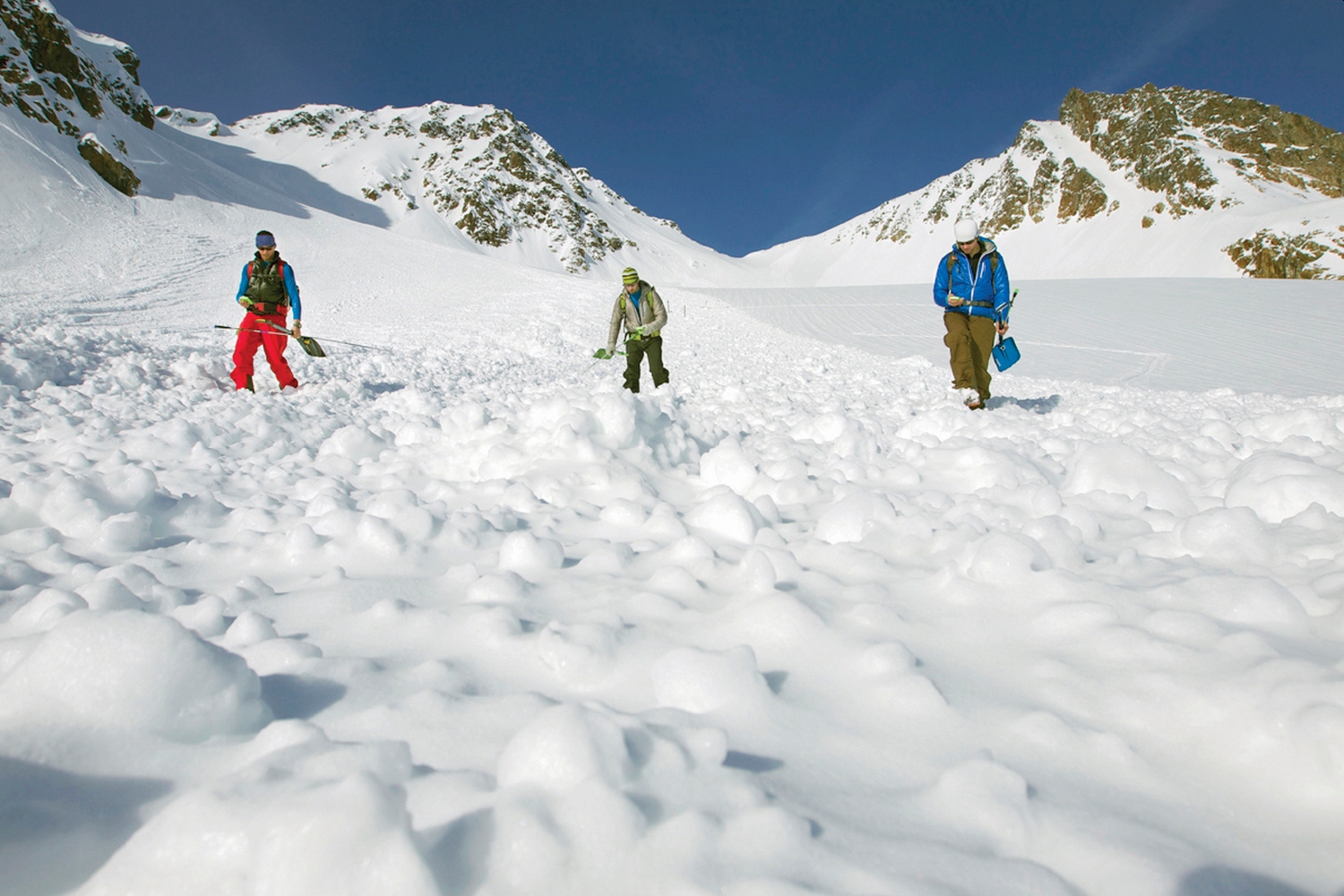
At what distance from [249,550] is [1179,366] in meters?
12.2

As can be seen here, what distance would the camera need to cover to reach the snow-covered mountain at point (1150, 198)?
67.8 m

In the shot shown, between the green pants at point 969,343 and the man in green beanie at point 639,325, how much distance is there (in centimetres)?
299

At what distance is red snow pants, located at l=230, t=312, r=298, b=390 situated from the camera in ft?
19.3

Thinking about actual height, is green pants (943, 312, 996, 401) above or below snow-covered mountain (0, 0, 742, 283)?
below

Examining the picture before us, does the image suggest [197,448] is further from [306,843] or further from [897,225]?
[897,225]

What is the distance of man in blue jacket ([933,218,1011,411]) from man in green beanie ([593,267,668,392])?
9.68 feet

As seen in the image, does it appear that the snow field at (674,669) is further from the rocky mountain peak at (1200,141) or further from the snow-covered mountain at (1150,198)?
the rocky mountain peak at (1200,141)

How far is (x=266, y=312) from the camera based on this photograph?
20.4 feet

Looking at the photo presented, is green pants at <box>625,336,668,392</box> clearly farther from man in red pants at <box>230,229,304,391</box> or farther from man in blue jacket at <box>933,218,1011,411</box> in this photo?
man in red pants at <box>230,229,304,391</box>

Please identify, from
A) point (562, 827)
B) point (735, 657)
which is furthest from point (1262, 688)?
point (562, 827)

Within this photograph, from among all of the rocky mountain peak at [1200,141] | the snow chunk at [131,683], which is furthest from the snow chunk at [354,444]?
the rocky mountain peak at [1200,141]

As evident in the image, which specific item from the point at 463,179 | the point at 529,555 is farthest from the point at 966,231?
the point at 463,179

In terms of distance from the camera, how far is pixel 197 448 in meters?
3.33

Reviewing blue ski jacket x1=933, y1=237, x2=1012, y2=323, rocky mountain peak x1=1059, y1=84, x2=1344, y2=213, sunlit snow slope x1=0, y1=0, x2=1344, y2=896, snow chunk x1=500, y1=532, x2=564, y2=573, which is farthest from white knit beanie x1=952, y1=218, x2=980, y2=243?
rocky mountain peak x1=1059, y1=84, x2=1344, y2=213
